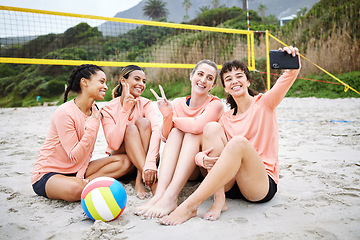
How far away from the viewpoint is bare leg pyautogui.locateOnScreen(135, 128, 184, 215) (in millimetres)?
1996

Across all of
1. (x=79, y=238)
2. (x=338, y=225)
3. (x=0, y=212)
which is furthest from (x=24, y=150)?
(x=338, y=225)

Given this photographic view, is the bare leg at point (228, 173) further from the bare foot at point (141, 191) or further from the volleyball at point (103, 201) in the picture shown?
the bare foot at point (141, 191)

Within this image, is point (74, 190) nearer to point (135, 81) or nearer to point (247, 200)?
point (135, 81)

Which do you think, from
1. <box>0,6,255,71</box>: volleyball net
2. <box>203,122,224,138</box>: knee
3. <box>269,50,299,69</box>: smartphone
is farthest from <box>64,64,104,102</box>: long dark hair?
<box>0,6,255,71</box>: volleyball net

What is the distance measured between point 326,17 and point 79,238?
12.4m

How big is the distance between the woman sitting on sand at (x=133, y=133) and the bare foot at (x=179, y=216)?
0.52 metres

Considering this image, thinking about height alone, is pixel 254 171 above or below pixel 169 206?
above

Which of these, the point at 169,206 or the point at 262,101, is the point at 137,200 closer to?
the point at 169,206

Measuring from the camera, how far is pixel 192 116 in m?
2.31

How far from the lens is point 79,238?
1.54 m

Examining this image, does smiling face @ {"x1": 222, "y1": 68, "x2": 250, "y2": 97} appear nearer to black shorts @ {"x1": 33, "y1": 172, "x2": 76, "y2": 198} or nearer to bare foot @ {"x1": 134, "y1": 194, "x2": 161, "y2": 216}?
bare foot @ {"x1": 134, "y1": 194, "x2": 161, "y2": 216}

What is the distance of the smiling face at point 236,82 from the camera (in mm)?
2088

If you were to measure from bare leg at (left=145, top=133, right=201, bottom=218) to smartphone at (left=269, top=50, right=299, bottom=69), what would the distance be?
2.40ft

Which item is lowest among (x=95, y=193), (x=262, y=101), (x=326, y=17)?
(x=95, y=193)
